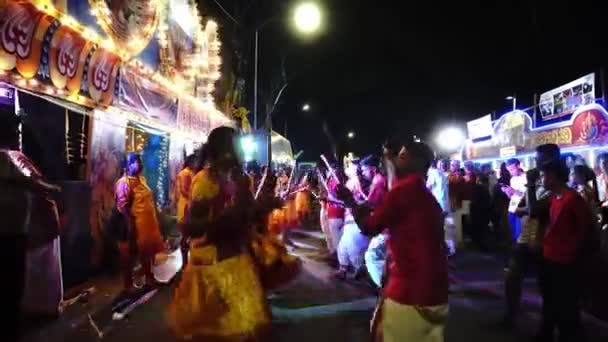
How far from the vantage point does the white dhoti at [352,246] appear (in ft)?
25.4

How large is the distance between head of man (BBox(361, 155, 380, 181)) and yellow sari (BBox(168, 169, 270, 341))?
4.49 metres

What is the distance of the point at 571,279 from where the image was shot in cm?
447

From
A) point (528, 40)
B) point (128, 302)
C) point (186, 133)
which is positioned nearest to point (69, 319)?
point (128, 302)

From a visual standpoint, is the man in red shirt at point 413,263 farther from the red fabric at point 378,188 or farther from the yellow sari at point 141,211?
the yellow sari at point 141,211

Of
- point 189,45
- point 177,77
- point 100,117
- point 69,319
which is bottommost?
point 69,319

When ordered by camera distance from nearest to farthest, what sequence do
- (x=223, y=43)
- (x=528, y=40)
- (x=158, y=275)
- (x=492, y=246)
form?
(x=158, y=275) < (x=492, y=246) < (x=223, y=43) < (x=528, y=40)

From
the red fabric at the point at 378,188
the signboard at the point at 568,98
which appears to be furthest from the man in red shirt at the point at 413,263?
the signboard at the point at 568,98

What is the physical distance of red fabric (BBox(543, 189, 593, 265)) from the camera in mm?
4418

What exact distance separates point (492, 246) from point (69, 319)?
32.0 feet

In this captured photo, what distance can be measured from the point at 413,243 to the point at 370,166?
15.7 ft

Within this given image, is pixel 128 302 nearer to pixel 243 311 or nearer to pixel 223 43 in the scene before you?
pixel 243 311

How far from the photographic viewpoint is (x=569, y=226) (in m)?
4.45

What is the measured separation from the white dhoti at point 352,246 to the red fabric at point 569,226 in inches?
132

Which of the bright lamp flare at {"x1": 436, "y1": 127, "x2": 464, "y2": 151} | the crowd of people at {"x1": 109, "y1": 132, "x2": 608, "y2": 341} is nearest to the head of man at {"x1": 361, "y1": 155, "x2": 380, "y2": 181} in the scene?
the crowd of people at {"x1": 109, "y1": 132, "x2": 608, "y2": 341}
